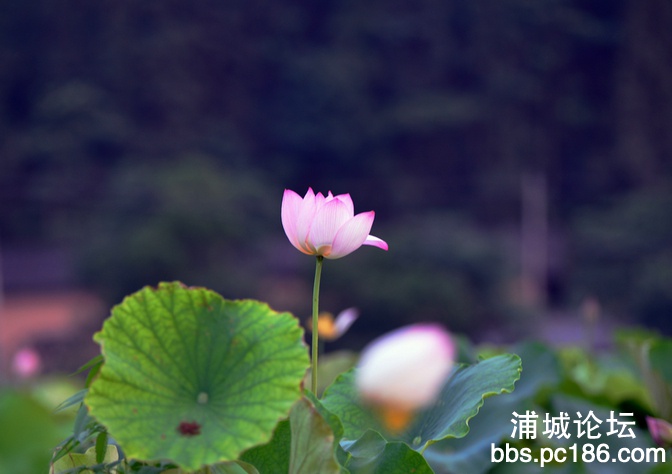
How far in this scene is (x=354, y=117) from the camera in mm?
14227

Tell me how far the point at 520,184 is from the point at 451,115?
1587 mm

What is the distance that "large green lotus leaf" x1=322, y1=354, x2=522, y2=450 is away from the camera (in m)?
0.38

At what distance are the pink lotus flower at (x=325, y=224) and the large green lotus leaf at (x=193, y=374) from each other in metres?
0.06

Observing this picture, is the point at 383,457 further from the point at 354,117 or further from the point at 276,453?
the point at 354,117

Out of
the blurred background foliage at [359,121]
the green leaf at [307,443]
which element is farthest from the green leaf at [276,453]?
the blurred background foliage at [359,121]

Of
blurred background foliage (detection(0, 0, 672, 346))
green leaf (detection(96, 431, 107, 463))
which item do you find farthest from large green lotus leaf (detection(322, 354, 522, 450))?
blurred background foliage (detection(0, 0, 672, 346))

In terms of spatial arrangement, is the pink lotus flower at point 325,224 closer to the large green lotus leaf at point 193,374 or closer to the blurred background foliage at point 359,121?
the large green lotus leaf at point 193,374

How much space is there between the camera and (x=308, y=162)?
1385 centimetres

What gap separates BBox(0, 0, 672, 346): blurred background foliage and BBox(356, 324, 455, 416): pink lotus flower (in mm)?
10681

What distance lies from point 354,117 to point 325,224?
550 inches

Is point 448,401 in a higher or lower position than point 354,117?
lower

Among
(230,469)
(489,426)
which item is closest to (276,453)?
(230,469)

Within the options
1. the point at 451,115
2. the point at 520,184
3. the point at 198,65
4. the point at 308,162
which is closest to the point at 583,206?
the point at 520,184

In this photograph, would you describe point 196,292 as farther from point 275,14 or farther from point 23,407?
point 275,14
